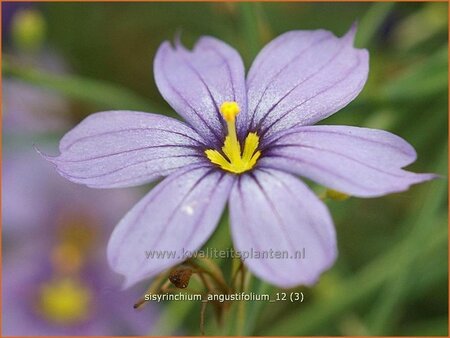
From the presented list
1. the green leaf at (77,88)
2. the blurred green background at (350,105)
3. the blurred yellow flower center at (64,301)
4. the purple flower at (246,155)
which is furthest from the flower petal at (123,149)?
the blurred yellow flower center at (64,301)

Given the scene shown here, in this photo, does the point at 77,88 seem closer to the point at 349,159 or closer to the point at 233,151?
the point at 233,151

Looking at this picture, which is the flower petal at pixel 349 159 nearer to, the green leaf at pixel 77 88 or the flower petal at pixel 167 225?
the flower petal at pixel 167 225

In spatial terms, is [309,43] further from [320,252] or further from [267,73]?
[320,252]

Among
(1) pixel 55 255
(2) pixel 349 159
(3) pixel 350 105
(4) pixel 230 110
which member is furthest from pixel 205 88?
(1) pixel 55 255

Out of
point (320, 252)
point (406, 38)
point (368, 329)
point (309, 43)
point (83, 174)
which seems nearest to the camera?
point (320, 252)

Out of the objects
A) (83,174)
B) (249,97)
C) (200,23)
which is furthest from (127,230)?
(200,23)

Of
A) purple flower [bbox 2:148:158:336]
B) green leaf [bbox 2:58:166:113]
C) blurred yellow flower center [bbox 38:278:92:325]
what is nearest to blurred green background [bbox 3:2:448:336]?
green leaf [bbox 2:58:166:113]

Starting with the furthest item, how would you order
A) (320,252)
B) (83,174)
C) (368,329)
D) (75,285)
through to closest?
1. (75,285)
2. (368,329)
3. (83,174)
4. (320,252)

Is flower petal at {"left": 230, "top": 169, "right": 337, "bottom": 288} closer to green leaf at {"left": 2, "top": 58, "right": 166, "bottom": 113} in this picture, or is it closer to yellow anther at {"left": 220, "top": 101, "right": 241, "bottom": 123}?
yellow anther at {"left": 220, "top": 101, "right": 241, "bottom": 123}
